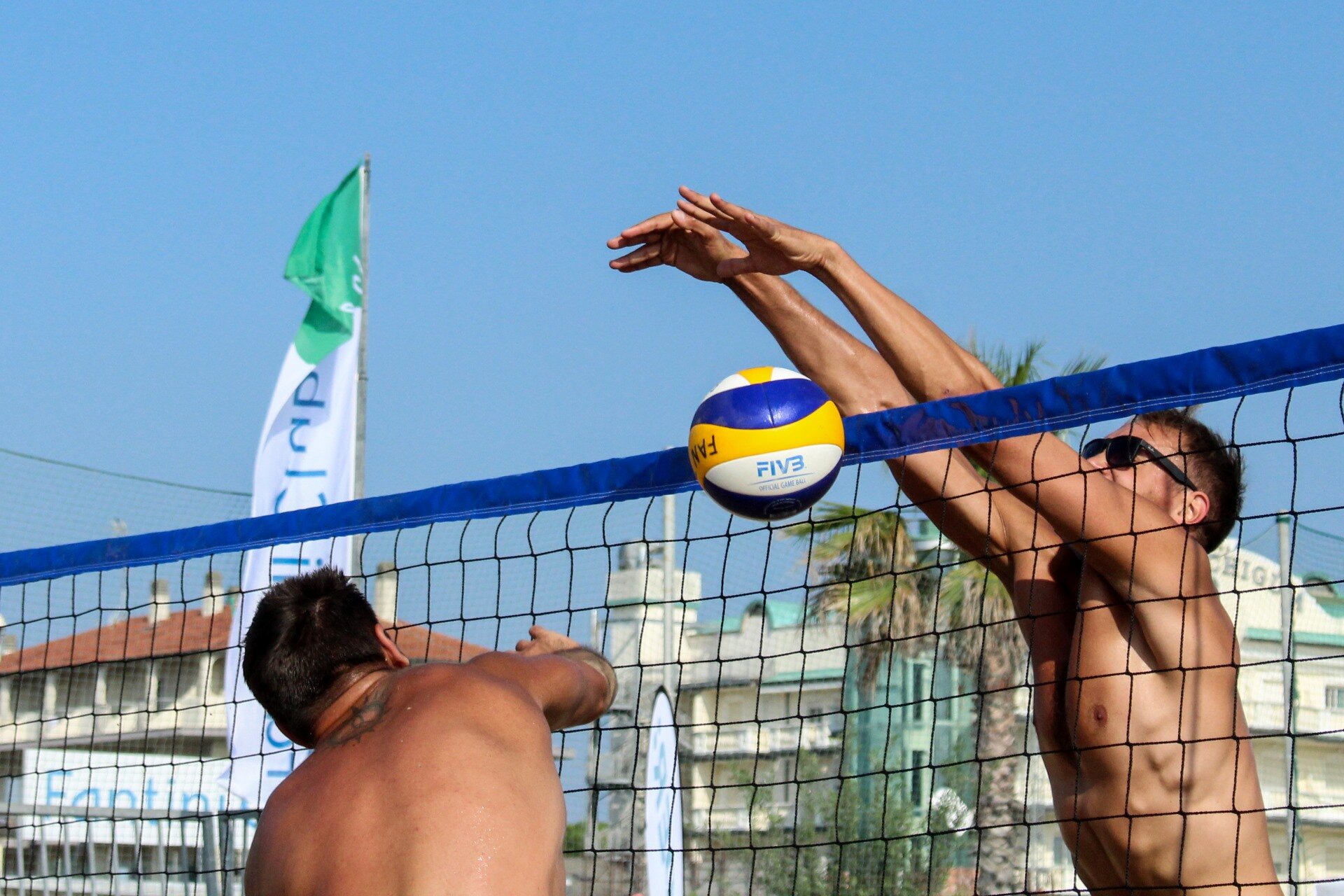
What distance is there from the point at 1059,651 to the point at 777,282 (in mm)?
1357

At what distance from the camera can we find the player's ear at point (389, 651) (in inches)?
132

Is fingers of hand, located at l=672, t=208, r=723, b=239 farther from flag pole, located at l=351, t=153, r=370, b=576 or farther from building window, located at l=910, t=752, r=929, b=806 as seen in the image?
building window, located at l=910, t=752, r=929, b=806

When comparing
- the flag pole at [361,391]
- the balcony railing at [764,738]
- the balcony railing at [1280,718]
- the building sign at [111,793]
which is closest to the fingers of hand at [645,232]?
the flag pole at [361,391]

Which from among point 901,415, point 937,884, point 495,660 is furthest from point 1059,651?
point 937,884

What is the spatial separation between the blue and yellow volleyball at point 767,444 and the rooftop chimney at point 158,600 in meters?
2.58

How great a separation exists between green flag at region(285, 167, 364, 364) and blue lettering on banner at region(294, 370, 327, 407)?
7.4 inches

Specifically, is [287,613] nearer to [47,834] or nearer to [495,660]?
[495,660]

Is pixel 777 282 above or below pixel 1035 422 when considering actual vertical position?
above

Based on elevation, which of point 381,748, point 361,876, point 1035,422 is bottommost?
point 361,876

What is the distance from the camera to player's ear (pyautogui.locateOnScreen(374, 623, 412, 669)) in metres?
3.35

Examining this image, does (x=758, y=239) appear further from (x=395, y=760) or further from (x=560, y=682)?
(x=395, y=760)

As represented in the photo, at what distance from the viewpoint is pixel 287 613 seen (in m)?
3.29

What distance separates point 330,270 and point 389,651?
9.42 m

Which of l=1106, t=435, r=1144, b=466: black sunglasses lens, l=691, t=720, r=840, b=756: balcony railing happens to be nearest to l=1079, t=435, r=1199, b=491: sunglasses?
l=1106, t=435, r=1144, b=466: black sunglasses lens
